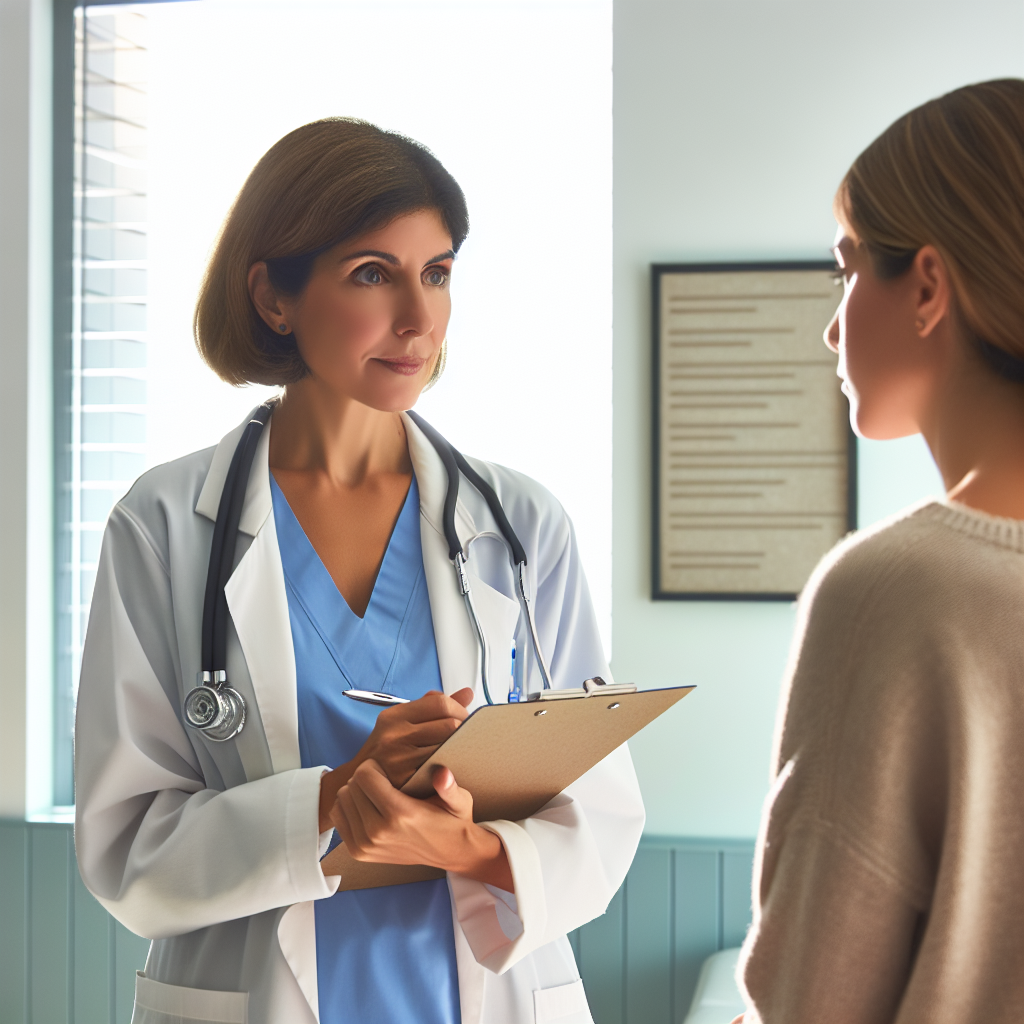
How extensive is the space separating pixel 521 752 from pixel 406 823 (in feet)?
0.40

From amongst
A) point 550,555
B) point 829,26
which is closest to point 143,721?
point 550,555

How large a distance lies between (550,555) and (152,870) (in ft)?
1.90

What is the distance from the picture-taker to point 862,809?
1.87 feet

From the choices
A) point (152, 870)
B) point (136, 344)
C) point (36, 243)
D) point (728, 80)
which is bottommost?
point (152, 870)

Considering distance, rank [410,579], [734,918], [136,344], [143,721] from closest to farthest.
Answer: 1. [143,721]
2. [410,579]
3. [734,918]
4. [136,344]

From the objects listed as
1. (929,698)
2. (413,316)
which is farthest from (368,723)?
(929,698)

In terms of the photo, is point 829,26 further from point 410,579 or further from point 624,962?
point 624,962

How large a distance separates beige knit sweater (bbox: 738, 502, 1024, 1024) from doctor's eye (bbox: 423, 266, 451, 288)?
2.47ft

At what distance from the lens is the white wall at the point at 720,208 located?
2385 mm

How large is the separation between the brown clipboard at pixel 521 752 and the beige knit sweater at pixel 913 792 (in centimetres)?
23

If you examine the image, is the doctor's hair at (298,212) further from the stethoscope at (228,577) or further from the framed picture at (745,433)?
the framed picture at (745,433)

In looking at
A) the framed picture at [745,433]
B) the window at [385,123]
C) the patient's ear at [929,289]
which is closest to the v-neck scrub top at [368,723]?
the patient's ear at [929,289]

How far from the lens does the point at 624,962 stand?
Answer: 236 centimetres

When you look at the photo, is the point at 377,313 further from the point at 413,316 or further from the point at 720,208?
the point at 720,208
